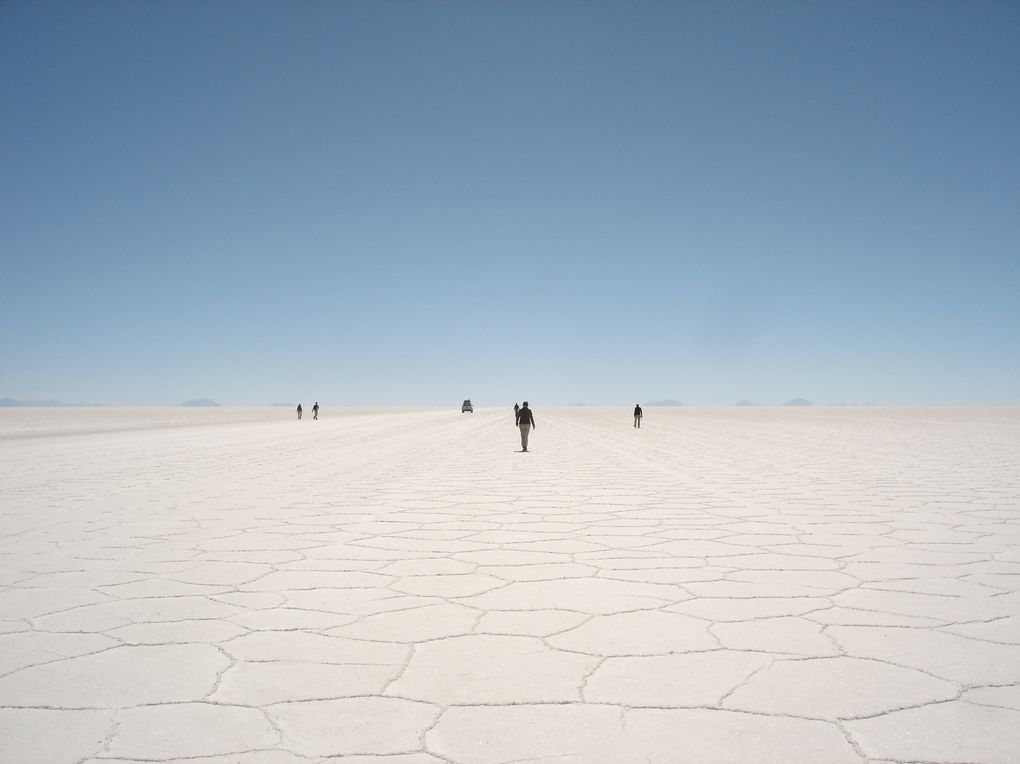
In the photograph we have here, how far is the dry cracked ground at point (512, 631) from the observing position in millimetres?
2287

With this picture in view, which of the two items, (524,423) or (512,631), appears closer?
(512,631)

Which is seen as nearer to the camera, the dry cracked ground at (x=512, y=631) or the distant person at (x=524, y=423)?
the dry cracked ground at (x=512, y=631)

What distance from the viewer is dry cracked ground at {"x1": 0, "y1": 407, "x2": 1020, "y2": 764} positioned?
7.50ft

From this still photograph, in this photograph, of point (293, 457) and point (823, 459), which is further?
point (293, 457)

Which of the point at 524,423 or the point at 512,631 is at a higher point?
the point at 524,423

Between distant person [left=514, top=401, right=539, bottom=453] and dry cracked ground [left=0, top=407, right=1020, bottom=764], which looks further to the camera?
distant person [left=514, top=401, right=539, bottom=453]

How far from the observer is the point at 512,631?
328cm

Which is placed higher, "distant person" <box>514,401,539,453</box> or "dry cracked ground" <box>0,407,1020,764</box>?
"distant person" <box>514,401,539,453</box>

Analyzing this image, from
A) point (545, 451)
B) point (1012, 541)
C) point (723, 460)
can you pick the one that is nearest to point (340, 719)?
point (1012, 541)

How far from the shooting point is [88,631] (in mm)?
3338

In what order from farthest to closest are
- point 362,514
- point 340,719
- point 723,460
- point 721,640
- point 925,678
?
point 723,460 < point 362,514 < point 721,640 < point 925,678 < point 340,719

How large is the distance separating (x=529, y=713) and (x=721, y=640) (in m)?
1.09

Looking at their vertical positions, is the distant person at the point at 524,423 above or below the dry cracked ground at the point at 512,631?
above

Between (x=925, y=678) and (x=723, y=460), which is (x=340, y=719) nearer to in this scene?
(x=925, y=678)
